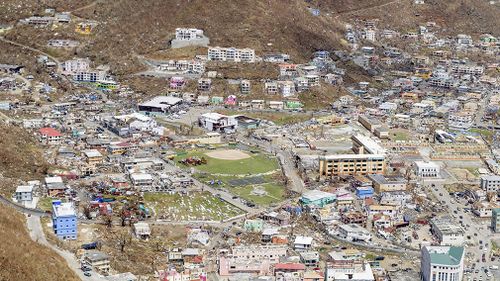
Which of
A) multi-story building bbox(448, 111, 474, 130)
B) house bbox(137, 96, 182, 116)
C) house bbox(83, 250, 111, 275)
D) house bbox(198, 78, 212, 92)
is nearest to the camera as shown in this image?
house bbox(83, 250, 111, 275)

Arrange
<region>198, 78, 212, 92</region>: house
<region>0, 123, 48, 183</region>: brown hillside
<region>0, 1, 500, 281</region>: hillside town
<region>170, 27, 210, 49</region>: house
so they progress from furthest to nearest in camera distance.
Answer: <region>170, 27, 210, 49</region>: house < <region>198, 78, 212, 92</region>: house < <region>0, 123, 48, 183</region>: brown hillside < <region>0, 1, 500, 281</region>: hillside town

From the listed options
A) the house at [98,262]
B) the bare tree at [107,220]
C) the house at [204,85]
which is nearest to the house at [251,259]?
the house at [98,262]

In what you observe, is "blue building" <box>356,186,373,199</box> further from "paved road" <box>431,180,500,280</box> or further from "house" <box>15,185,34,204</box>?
"house" <box>15,185,34,204</box>

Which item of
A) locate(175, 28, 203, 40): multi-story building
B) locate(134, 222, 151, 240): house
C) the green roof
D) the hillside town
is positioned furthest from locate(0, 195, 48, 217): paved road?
locate(175, 28, 203, 40): multi-story building

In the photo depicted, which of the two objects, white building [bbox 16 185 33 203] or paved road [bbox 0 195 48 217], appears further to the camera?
white building [bbox 16 185 33 203]

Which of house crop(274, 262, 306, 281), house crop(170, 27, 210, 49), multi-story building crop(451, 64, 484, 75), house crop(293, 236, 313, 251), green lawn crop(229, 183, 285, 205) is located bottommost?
house crop(274, 262, 306, 281)

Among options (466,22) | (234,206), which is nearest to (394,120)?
(234,206)
